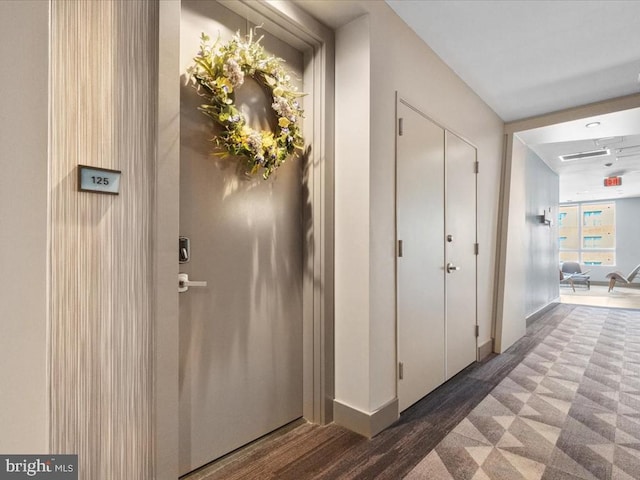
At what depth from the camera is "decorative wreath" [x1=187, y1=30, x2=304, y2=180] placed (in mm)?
1515

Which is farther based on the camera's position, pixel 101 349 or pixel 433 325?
pixel 433 325

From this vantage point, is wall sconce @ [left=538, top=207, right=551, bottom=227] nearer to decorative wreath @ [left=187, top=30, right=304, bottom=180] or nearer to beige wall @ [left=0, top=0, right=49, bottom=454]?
decorative wreath @ [left=187, top=30, right=304, bottom=180]

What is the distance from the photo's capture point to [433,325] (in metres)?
2.59

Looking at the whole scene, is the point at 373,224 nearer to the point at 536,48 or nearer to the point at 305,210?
the point at 305,210

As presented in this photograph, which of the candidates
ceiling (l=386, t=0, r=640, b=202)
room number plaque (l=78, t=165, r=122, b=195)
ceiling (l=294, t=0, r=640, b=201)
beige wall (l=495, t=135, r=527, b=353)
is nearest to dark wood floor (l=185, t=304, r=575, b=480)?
room number plaque (l=78, t=165, r=122, b=195)

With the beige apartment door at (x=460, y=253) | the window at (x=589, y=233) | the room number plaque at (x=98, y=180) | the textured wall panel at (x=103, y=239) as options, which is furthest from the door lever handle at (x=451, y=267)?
the window at (x=589, y=233)

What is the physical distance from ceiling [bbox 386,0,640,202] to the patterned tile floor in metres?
2.71

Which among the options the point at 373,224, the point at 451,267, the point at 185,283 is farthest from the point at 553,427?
the point at 185,283

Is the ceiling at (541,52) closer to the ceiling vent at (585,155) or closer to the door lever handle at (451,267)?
the ceiling vent at (585,155)

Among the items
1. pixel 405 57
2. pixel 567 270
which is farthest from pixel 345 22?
pixel 567 270

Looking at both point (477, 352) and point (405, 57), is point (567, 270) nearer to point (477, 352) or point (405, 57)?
point (477, 352)

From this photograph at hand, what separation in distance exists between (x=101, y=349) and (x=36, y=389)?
0.25m

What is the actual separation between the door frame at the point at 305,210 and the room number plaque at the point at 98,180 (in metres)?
0.15

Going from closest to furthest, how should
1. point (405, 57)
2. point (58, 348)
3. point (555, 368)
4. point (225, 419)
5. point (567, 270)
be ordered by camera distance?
point (58, 348) → point (225, 419) → point (405, 57) → point (555, 368) → point (567, 270)
